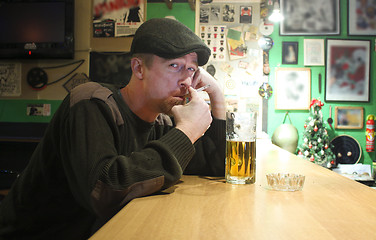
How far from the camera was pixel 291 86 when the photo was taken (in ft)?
14.4

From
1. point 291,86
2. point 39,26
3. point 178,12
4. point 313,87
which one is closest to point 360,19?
point 313,87

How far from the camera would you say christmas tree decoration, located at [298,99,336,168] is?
4.01m

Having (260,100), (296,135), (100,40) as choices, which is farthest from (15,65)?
(296,135)

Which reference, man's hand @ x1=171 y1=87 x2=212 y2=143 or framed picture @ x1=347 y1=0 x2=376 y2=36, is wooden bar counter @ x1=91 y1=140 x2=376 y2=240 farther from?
framed picture @ x1=347 y1=0 x2=376 y2=36

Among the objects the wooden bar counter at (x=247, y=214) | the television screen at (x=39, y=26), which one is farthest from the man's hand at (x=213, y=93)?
the television screen at (x=39, y=26)

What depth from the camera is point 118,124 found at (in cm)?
104

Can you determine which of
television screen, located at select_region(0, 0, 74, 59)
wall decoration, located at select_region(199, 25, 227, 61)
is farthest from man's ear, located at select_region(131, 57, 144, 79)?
wall decoration, located at select_region(199, 25, 227, 61)

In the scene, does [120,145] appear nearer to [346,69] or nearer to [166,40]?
[166,40]

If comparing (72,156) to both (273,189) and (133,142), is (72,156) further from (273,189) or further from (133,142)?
(273,189)

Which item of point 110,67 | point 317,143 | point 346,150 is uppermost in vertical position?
point 110,67

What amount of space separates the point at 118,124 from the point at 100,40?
3509 millimetres

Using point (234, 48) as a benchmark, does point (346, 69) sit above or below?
below

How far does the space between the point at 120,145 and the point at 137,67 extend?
317mm

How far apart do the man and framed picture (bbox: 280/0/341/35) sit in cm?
344
